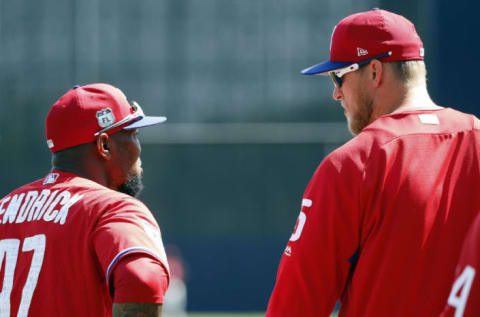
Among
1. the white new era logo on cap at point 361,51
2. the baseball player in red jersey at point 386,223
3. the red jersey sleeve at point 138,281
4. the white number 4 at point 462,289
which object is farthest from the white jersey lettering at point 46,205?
the white number 4 at point 462,289

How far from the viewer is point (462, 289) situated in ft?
6.32

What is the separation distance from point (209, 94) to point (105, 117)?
1446cm

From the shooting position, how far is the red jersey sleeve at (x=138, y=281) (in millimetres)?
2572

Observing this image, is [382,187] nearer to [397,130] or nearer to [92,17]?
[397,130]

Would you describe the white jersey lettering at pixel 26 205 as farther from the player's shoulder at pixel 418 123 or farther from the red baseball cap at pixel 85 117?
the player's shoulder at pixel 418 123

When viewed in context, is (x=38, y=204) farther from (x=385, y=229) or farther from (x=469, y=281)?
(x=469, y=281)

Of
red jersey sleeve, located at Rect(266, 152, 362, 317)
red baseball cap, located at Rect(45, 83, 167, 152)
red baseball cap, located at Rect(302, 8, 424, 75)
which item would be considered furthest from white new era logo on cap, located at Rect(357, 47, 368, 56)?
red baseball cap, located at Rect(45, 83, 167, 152)

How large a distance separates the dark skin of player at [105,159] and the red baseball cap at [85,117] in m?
0.04

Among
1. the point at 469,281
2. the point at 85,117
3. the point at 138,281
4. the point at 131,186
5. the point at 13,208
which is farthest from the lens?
the point at 131,186

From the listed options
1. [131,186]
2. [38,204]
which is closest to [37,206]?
[38,204]

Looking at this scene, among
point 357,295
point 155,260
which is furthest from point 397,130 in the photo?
point 155,260

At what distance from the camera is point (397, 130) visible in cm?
273

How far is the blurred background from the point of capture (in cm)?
1744

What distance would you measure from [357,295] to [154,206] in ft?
49.4
